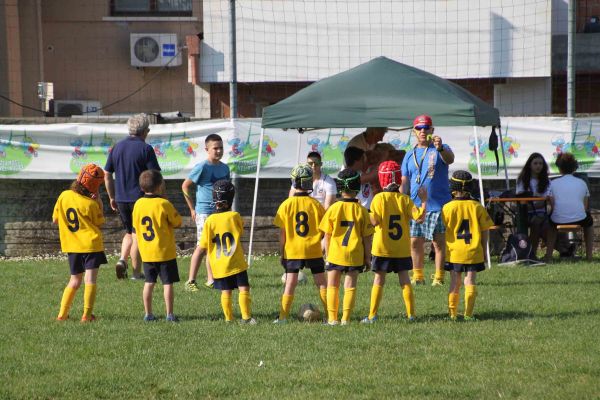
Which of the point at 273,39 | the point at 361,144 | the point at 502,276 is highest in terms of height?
the point at 273,39

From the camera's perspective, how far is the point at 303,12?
17.7 metres

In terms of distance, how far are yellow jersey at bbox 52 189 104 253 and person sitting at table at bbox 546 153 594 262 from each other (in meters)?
6.58

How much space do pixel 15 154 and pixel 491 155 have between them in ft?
22.0

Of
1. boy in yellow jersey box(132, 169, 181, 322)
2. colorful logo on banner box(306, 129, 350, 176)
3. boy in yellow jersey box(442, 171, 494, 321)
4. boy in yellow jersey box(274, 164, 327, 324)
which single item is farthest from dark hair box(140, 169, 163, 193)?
colorful logo on banner box(306, 129, 350, 176)

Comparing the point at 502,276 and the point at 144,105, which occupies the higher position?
the point at 144,105

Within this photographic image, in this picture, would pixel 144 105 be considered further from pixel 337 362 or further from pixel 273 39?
pixel 337 362

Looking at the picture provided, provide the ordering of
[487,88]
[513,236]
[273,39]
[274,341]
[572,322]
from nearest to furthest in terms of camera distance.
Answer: [274,341], [572,322], [513,236], [273,39], [487,88]

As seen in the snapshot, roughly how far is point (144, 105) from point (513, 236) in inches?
446

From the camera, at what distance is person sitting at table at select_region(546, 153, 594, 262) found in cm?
1352

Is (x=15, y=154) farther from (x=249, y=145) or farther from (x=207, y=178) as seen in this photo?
(x=207, y=178)

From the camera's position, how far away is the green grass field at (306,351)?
6.60m

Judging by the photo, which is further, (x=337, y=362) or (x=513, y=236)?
(x=513, y=236)

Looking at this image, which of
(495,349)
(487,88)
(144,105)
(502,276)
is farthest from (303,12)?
(495,349)

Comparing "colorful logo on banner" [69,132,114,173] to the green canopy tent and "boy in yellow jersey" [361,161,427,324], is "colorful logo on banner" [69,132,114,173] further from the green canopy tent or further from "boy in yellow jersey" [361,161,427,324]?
"boy in yellow jersey" [361,161,427,324]
